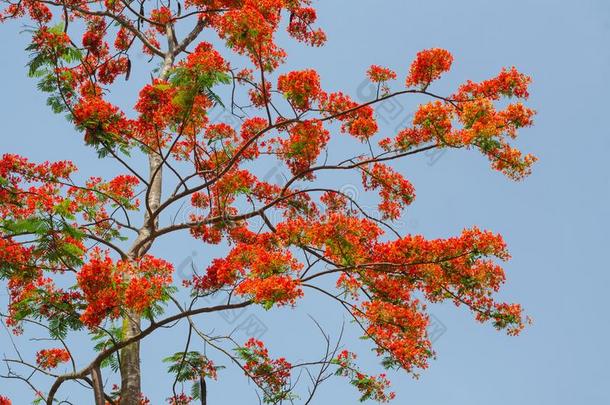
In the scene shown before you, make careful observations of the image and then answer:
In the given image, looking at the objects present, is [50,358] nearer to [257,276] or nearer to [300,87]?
[257,276]

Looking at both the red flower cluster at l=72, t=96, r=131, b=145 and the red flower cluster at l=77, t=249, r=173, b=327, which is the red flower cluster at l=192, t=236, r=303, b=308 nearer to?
the red flower cluster at l=77, t=249, r=173, b=327

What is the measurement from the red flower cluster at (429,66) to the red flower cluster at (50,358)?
6.67m

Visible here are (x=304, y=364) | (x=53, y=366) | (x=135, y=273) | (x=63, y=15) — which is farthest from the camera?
(x=63, y=15)

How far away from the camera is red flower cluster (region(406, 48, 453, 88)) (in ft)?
31.0

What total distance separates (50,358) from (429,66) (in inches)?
282

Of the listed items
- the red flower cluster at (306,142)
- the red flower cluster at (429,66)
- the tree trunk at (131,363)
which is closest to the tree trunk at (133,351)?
the tree trunk at (131,363)

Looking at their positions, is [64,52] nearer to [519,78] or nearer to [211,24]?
[211,24]

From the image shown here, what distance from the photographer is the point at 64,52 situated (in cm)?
893

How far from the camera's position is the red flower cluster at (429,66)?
946 cm

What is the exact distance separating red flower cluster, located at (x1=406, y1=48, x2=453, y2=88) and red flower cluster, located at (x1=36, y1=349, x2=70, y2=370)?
6.67 meters

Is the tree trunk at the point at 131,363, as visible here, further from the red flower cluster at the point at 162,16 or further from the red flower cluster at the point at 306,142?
the red flower cluster at the point at 162,16

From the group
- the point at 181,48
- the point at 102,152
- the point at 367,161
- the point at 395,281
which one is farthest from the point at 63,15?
the point at 395,281

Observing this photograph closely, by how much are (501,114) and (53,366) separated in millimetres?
7617

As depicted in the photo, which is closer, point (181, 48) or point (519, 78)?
point (519, 78)
